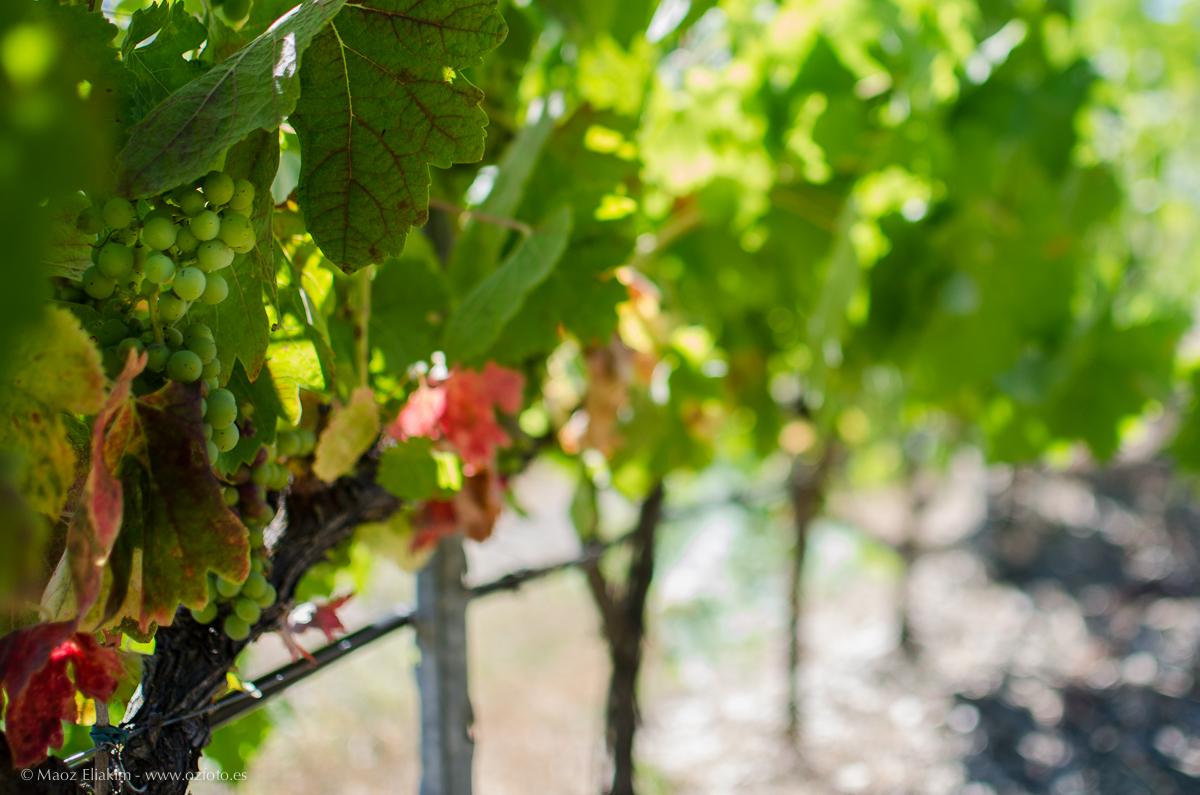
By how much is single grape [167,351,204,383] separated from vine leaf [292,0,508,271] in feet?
0.23

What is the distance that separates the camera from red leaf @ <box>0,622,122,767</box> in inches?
13.3

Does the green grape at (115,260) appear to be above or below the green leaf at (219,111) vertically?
below

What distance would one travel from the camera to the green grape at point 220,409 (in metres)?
0.41

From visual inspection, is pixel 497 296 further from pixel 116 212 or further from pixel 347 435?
pixel 116 212

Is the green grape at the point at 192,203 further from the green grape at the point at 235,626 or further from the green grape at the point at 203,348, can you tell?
the green grape at the point at 235,626

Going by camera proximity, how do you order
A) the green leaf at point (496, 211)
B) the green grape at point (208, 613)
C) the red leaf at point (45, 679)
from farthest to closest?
the green leaf at point (496, 211) < the green grape at point (208, 613) < the red leaf at point (45, 679)

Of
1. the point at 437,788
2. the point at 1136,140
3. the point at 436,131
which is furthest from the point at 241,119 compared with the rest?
the point at 1136,140

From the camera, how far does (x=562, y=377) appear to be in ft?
4.17

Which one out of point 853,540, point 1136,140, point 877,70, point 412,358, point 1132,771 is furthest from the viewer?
point 853,540

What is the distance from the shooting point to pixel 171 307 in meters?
0.39

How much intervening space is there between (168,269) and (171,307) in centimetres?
2

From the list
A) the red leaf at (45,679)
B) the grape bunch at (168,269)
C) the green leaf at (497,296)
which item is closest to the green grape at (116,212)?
the grape bunch at (168,269)

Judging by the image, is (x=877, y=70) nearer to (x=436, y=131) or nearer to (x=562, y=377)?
(x=562, y=377)

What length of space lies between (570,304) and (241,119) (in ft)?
1.22
